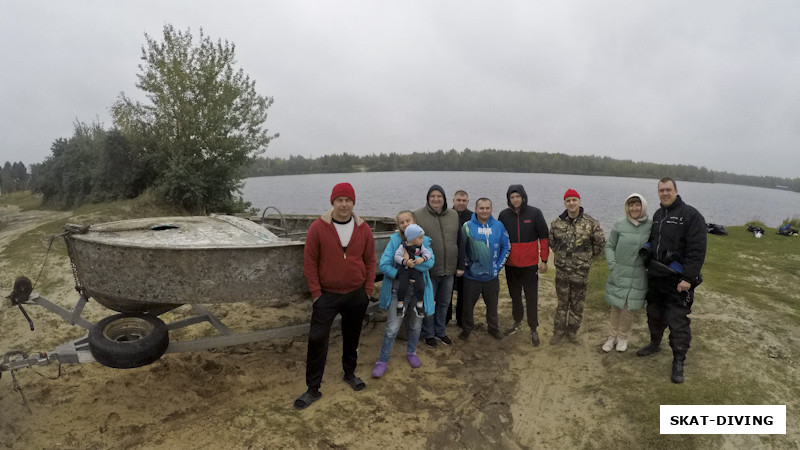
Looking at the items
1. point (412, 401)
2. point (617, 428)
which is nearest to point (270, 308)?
point (412, 401)

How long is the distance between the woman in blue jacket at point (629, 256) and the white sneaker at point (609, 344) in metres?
0.54

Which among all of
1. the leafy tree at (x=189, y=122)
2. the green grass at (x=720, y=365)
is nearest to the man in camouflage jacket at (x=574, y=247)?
the green grass at (x=720, y=365)

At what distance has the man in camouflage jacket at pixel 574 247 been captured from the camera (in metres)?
4.52

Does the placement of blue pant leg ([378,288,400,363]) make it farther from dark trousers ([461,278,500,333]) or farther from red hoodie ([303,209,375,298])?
dark trousers ([461,278,500,333])

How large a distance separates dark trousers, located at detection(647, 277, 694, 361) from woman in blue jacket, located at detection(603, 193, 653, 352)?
0.12 m

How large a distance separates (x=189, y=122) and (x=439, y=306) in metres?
12.6

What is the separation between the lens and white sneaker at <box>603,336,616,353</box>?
478 centimetres

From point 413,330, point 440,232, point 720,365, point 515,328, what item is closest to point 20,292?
point 413,330

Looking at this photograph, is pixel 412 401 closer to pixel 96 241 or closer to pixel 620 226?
pixel 620 226

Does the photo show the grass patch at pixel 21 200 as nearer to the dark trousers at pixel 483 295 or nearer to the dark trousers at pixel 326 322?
the dark trousers at pixel 326 322

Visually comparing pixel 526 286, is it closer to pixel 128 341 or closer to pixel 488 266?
pixel 488 266

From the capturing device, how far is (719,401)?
372cm

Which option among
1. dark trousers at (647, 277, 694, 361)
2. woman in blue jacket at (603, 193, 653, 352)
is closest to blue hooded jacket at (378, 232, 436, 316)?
woman in blue jacket at (603, 193, 653, 352)

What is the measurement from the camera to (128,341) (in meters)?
3.65
